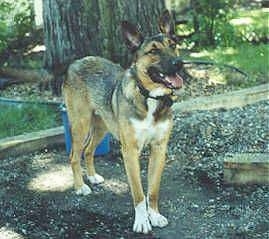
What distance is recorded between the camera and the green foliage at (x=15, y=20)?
377 inches

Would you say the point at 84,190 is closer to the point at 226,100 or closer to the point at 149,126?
the point at 149,126

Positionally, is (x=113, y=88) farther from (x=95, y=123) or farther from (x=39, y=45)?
(x=39, y=45)

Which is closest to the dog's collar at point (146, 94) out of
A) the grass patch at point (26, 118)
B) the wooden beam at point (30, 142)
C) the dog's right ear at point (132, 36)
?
the dog's right ear at point (132, 36)

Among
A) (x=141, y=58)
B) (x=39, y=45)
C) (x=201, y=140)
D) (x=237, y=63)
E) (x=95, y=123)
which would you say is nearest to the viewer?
(x=141, y=58)

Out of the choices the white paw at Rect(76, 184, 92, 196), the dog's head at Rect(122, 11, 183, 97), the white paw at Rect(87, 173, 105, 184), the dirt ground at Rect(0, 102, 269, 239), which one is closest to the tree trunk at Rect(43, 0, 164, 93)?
the dirt ground at Rect(0, 102, 269, 239)

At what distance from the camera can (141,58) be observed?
488 cm

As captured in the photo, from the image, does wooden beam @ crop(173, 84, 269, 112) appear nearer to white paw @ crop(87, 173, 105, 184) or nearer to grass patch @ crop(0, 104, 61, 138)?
grass patch @ crop(0, 104, 61, 138)

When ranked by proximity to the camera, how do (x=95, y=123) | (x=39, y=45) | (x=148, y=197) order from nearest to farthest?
1. (x=148, y=197)
2. (x=95, y=123)
3. (x=39, y=45)

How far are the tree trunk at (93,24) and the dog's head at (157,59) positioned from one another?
9.51 ft

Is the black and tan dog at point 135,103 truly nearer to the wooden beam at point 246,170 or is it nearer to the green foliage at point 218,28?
the wooden beam at point 246,170

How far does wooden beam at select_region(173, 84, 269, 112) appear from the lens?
26.0 ft

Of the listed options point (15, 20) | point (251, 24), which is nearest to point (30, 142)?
point (15, 20)

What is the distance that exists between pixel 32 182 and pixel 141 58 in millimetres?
1954

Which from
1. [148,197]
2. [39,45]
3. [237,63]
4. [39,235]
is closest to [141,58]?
[148,197]
